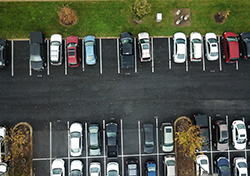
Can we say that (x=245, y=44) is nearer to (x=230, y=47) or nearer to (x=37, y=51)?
(x=230, y=47)

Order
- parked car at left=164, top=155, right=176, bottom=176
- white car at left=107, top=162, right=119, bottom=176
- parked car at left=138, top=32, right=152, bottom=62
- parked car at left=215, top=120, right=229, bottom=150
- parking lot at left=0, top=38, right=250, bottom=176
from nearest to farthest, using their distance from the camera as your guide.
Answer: white car at left=107, top=162, right=119, bottom=176 < parked car at left=215, top=120, right=229, bottom=150 < parked car at left=164, top=155, right=176, bottom=176 < parked car at left=138, top=32, right=152, bottom=62 < parking lot at left=0, top=38, right=250, bottom=176

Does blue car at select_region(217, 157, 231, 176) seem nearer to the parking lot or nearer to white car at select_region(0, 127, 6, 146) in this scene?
the parking lot

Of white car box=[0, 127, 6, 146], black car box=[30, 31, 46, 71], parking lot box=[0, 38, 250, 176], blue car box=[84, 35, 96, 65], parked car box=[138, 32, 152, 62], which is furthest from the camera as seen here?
parking lot box=[0, 38, 250, 176]

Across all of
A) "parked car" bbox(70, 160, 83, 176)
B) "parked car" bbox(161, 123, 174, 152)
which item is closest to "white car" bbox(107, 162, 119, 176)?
"parked car" bbox(70, 160, 83, 176)

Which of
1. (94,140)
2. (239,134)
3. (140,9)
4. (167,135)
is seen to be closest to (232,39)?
(239,134)

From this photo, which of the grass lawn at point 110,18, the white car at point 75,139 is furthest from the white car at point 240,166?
the white car at point 75,139

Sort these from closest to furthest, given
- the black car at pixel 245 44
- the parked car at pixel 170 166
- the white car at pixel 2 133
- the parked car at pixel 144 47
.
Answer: the white car at pixel 2 133 < the parked car at pixel 170 166 < the parked car at pixel 144 47 < the black car at pixel 245 44

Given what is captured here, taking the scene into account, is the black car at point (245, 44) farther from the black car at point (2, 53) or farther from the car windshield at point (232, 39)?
the black car at point (2, 53)
